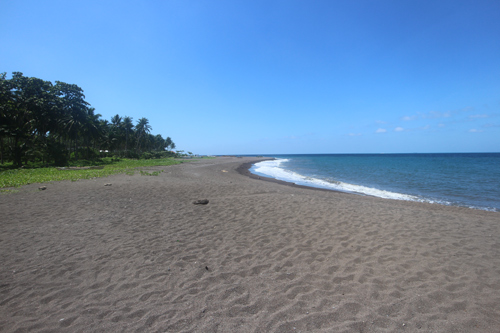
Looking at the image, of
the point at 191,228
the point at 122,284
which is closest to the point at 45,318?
the point at 122,284

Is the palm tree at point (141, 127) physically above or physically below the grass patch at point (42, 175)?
above

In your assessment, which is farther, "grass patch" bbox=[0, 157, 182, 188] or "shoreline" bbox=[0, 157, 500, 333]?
"grass patch" bbox=[0, 157, 182, 188]

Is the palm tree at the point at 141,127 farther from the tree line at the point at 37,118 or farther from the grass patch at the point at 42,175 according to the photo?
the grass patch at the point at 42,175

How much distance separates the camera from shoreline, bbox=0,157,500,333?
9.31ft

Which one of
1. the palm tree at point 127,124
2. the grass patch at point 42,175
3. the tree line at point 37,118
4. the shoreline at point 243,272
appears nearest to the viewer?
the shoreline at point 243,272

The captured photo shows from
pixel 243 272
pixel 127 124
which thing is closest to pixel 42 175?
pixel 243 272

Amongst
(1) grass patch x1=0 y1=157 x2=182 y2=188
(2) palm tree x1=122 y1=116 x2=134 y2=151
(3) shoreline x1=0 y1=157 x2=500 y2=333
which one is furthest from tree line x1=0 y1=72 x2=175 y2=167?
(3) shoreline x1=0 y1=157 x2=500 y2=333

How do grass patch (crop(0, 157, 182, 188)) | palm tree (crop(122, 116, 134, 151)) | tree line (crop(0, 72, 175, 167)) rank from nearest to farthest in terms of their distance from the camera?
grass patch (crop(0, 157, 182, 188)) < tree line (crop(0, 72, 175, 167)) < palm tree (crop(122, 116, 134, 151))

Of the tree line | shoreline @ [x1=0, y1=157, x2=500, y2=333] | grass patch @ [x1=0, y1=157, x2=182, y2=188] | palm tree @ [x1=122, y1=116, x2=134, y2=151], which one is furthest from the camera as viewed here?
palm tree @ [x1=122, y1=116, x2=134, y2=151]

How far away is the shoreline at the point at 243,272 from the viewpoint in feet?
9.31

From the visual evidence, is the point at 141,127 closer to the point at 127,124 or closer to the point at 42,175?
the point at 127,124

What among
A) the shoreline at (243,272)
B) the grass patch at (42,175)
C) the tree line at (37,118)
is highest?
A: the tree line at (37,118)

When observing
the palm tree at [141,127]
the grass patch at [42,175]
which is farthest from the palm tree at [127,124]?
the grass patch at [42,175]

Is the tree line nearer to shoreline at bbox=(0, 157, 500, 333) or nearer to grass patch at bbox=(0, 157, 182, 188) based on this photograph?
grass patch at bbox=(0, 157, 182, 188)
